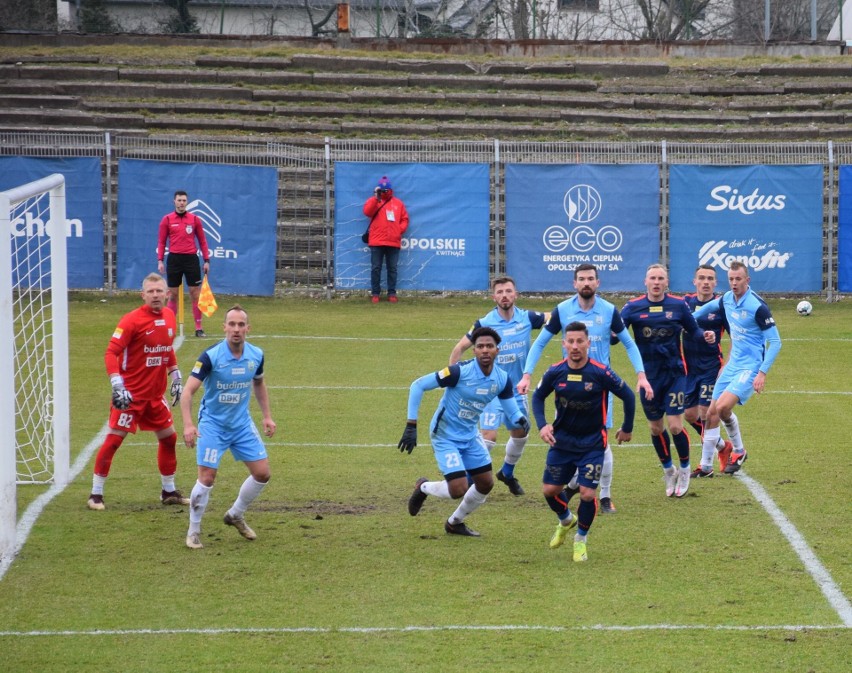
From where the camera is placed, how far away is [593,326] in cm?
1133

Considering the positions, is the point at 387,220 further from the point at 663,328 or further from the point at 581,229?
the point at 663,328

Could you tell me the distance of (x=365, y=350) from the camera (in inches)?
789

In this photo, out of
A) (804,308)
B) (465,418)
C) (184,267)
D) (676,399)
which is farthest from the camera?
(804,308)

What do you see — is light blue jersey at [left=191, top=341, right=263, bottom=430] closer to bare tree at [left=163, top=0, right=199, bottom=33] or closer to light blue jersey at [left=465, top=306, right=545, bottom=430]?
light blue jersey at [left=465, top=306, right=545, bottom=430]

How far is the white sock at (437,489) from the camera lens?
10.2 meters

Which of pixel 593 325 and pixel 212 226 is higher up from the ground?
pixel 212 226

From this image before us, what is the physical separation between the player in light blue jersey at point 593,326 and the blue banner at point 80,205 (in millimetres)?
15248

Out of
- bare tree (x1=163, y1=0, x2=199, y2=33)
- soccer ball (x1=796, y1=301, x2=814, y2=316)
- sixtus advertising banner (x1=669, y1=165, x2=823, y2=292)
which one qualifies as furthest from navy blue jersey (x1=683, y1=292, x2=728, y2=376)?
bare tree (x1=163, y1=0, x2=199, y2=33)

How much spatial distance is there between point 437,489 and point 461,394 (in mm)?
942

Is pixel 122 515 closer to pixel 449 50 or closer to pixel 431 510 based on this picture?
pixel 431 510

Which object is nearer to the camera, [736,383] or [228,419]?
[228,419]

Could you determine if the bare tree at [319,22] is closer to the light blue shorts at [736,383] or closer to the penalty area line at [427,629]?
the light blue shorts at [736,383]

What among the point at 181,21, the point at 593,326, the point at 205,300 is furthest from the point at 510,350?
the point at 181,21

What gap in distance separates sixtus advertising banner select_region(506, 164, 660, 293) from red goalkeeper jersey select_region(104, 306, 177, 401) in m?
14.5
